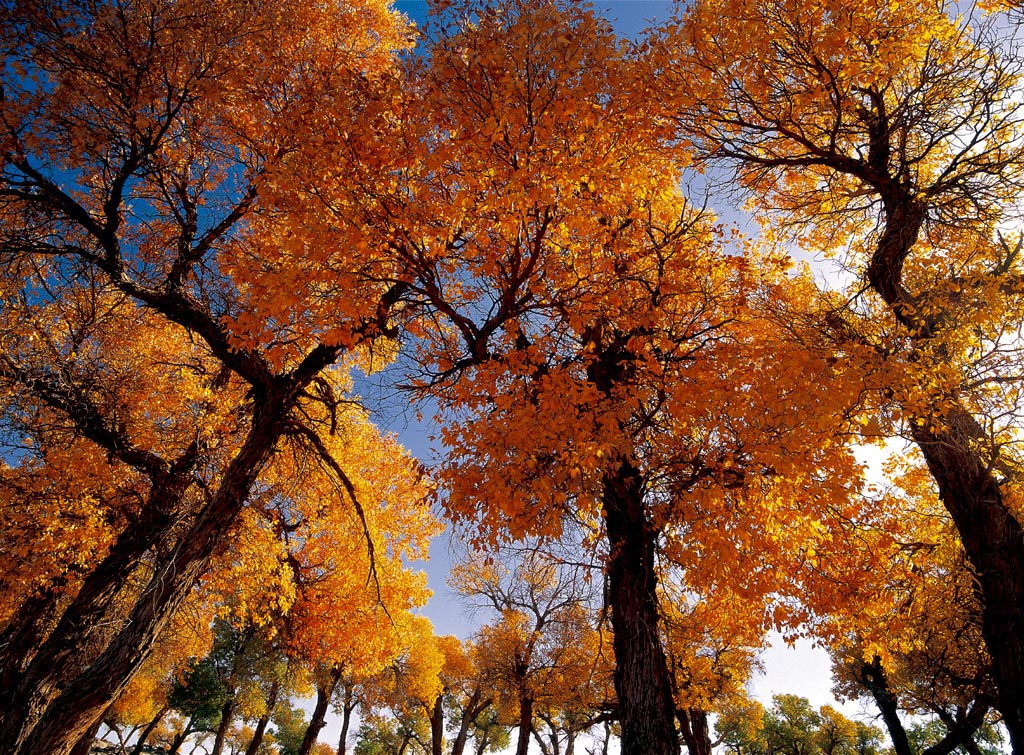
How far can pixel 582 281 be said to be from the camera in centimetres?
646

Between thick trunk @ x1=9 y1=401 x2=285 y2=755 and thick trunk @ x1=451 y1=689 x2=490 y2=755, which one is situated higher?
thick trunk @ x1=451 y1=689 x2=490 y2=755

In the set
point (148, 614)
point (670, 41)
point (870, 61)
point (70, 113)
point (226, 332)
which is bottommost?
point (148, 614)

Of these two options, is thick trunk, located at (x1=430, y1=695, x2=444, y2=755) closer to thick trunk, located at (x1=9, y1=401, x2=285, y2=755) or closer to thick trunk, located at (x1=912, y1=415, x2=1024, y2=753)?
thick trunk, located at (x1=9, y1=401, x2=285, y2=755)

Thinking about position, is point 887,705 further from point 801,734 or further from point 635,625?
point 801,734

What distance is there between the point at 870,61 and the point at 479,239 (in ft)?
17.2

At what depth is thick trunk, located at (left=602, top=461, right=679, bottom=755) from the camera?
5465mm

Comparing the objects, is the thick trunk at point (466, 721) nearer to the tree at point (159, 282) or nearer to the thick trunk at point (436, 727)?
the thick trunk at point (436, 727)

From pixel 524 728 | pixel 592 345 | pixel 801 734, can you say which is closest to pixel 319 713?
pixel 524 728

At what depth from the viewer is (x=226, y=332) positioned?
6805 millimetres

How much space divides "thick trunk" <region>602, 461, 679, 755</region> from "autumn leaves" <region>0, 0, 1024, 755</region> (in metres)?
0.04

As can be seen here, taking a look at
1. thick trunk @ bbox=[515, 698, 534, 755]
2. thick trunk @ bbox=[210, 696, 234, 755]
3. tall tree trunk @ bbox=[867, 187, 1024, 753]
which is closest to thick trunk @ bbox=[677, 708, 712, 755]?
thick trunk @ bbox=[515, 698, 534, 755]

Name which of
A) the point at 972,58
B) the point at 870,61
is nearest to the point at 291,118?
the point at 870,61

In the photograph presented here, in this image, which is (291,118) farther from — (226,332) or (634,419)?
(634,419)

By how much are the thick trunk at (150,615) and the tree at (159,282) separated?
2 centimetres
